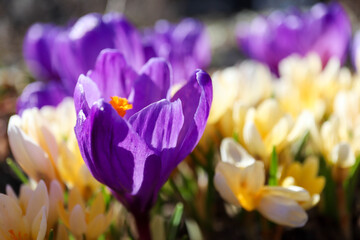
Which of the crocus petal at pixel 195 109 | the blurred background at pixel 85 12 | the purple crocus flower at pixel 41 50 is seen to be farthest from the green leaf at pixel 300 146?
the blurred background at pixel 85 12

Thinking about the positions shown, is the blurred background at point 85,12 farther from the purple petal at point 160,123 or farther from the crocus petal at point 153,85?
the purple petal at point 160,123

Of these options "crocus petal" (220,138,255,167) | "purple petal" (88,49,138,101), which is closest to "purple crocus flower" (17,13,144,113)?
"purple petal" (88,49,138,101)

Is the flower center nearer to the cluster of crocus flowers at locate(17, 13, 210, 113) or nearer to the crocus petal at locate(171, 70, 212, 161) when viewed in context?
the crocus petal at locate(171, 70, 212, 161)

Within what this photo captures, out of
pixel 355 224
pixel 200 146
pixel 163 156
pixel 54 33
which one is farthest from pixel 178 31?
pixel 163 156

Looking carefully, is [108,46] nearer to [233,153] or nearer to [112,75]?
[112,75]

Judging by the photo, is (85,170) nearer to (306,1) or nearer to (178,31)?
(178,31)

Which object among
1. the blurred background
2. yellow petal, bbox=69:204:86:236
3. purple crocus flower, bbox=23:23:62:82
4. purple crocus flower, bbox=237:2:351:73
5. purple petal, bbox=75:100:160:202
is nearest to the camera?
purple petal, bbox=75:100:160:202
